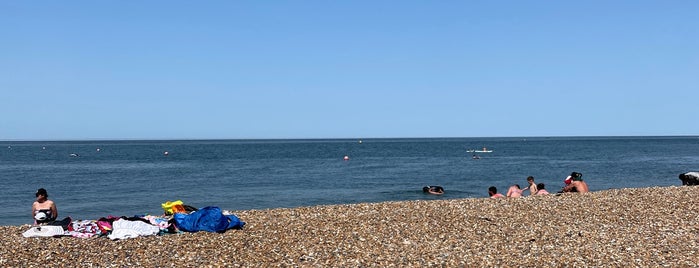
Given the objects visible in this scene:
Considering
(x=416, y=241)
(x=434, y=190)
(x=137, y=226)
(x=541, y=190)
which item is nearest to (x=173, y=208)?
(x=137, y=226)

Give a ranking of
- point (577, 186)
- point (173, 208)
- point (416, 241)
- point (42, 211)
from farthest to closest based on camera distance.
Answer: point (577, 186), point (173, 208), point (42, 211), point (416, 241)

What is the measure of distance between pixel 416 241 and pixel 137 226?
Result: 618 cm

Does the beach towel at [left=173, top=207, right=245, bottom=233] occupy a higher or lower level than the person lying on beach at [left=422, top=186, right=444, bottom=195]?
higher

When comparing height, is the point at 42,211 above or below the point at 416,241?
above

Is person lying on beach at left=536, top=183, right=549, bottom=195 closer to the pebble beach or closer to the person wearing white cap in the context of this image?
the pebble beach

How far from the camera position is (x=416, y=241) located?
43.7 ft

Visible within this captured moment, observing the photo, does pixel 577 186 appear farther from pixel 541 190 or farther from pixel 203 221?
pixel 203 221

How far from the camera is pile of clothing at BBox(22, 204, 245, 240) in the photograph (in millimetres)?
13578

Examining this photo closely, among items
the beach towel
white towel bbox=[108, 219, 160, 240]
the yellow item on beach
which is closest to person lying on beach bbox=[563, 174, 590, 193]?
the beach towel

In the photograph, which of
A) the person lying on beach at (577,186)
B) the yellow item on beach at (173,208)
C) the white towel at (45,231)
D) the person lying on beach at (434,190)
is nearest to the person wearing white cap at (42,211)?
the white towel at (45,231)

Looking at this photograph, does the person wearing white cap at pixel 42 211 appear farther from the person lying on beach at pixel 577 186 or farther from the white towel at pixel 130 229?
the person lying on beach at pixel 577 186

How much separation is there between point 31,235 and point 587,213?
13.7 metres

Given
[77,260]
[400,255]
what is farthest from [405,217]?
Answer: [77,260]

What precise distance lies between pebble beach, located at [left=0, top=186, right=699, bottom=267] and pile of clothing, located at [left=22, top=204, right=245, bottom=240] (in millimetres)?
300
